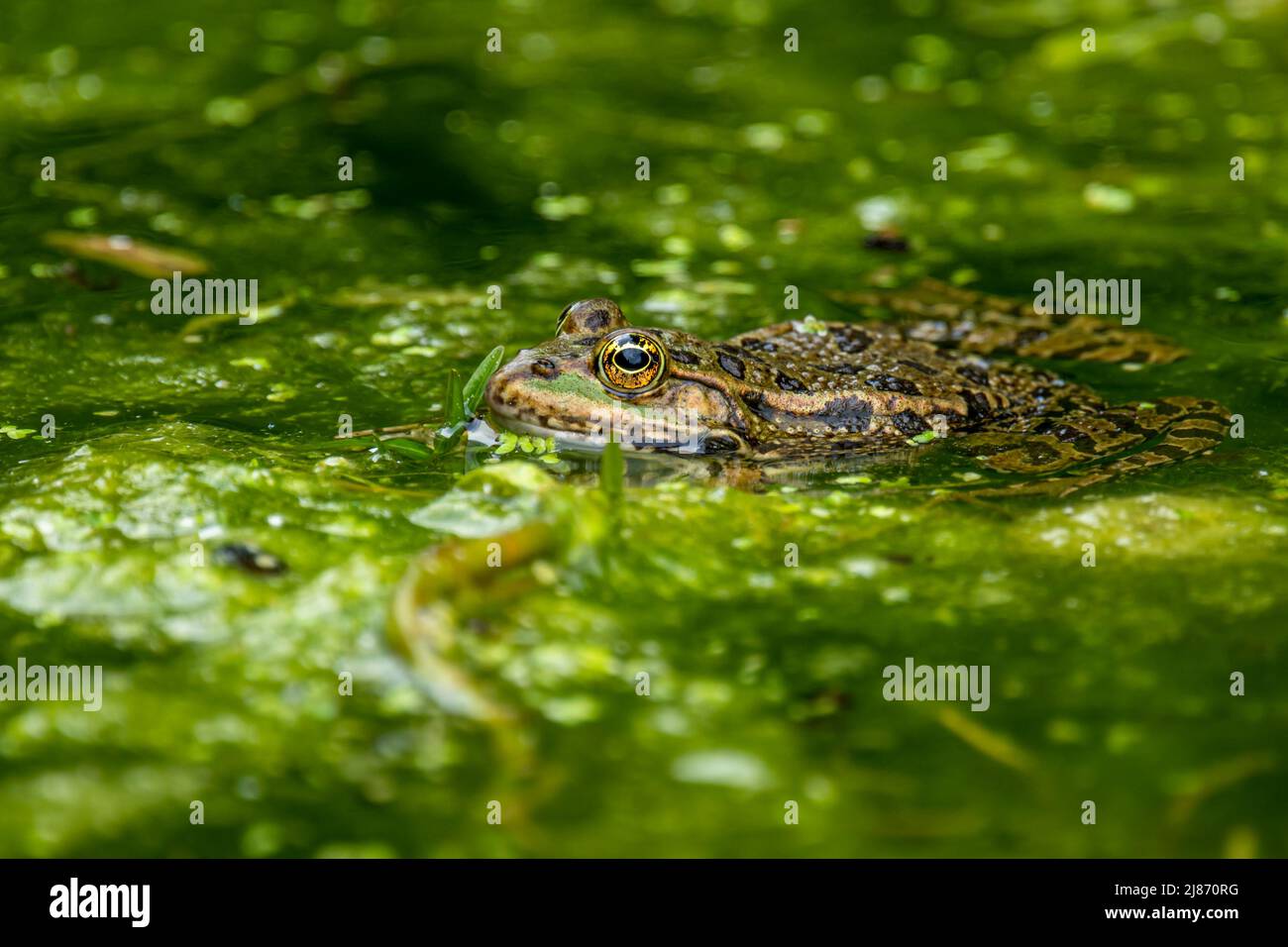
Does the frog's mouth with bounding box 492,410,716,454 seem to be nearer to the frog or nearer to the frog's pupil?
the frog

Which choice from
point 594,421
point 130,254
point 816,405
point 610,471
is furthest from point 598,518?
point 130,254

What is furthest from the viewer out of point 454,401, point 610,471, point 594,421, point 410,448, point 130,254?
point 130,254

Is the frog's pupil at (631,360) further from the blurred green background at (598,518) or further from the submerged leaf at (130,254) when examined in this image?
the submerged leaf at (130,254)

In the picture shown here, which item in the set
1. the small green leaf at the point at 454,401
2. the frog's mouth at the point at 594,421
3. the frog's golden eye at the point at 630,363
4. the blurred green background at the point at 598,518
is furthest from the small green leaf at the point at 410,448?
the frog's golden eye at the point at 630,363

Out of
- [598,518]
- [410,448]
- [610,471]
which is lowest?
[598,518]

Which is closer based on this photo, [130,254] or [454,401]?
[454,401]

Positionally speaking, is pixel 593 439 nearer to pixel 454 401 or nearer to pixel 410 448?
pixel 454 401

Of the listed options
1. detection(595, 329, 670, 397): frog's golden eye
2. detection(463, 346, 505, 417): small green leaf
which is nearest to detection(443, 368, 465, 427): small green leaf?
detection(463, 346, 505, 417): small green leaf
